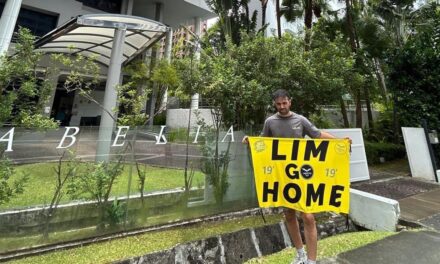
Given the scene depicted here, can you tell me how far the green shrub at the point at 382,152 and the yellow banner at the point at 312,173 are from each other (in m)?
8.02

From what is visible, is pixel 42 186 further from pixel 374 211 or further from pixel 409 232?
pixel 409 232

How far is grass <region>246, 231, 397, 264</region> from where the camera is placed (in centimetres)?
376

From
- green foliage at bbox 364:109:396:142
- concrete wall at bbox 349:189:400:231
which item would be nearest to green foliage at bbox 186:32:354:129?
concrete wall at bbox 349:189:400:231

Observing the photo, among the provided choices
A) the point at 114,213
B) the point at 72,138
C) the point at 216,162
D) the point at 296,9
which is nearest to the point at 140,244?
the point at 114,213

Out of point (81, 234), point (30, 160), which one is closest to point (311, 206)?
point (81, 234)

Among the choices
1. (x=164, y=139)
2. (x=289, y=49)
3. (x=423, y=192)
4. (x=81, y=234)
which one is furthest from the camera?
(x=423, y=192)

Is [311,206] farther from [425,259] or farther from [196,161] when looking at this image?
[196,161]

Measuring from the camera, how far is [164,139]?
4770 millimetres

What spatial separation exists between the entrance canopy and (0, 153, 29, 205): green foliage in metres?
4.73

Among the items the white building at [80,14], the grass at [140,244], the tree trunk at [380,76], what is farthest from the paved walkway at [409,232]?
the white building at [80,14]

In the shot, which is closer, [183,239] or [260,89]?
[183,239]

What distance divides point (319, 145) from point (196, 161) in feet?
7.27

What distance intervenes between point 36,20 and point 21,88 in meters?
17.1

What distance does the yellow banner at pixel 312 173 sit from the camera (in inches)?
143
